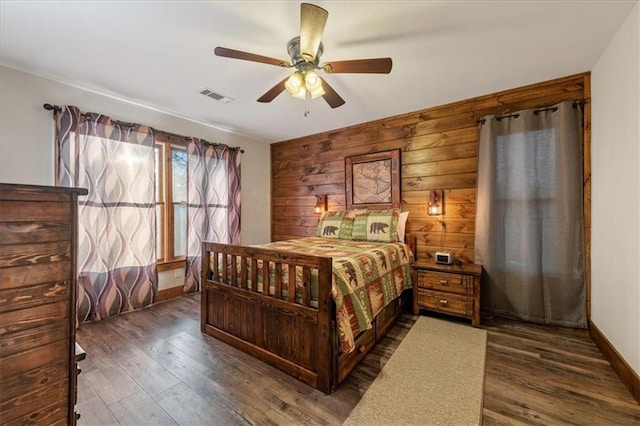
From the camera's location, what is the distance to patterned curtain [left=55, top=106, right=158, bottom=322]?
2.65 m

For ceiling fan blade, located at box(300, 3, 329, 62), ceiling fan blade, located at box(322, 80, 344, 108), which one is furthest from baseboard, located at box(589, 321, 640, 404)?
ceiling fan blade, located at box(300, 3, 329, 62)

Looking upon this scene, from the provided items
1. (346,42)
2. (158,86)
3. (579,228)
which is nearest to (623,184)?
(579,228)

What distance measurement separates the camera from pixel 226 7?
169cm

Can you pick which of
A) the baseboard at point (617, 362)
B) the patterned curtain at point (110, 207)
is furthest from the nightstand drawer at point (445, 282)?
the patterned curtain at point (110, 207)

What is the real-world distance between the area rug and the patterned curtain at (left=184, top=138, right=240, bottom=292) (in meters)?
2.82

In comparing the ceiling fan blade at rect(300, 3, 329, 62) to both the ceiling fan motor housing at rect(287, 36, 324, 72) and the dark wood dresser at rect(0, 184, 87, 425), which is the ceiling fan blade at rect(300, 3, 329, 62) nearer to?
the ceiling fan motor housing at rect(287, 36, 324, 72)

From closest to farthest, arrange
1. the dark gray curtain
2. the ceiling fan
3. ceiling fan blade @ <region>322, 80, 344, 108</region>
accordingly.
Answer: the ceiling fan < ceiling fan blade @ <region>322, 80, 344, 108</region> < the dark gray curtain

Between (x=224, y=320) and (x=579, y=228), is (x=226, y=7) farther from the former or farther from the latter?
(x=579, y=228)

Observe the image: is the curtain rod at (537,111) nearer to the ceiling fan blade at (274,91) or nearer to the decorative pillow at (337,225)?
the decorative pillow at (337,225)

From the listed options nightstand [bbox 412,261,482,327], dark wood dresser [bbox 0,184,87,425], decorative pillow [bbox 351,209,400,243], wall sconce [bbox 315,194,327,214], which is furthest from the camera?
wall sconce [bbox 315,194,327,214]

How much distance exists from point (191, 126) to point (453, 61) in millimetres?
3278

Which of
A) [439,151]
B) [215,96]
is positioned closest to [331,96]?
[215,96]

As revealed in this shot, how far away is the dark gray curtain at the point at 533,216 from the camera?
252 cm

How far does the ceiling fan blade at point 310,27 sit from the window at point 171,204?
2558 millimetres
